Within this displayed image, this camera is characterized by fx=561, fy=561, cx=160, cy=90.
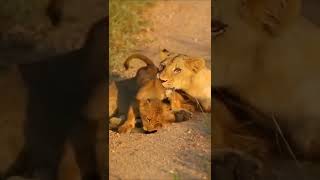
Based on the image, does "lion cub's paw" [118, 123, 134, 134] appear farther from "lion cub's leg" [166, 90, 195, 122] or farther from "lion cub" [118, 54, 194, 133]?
"lion cub's leg" [166, 90, 195, 122]

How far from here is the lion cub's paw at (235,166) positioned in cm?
79

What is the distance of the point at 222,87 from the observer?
0.74 metres

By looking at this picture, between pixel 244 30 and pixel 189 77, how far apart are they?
4.68ft

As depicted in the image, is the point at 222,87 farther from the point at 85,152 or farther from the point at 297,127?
the point at 85,152

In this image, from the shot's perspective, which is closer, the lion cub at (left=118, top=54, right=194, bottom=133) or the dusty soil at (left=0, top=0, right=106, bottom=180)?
the dusty soil at (left=0, top=0, right=106, bottom=180)

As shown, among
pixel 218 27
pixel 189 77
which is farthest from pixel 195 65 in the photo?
pixel 218 27

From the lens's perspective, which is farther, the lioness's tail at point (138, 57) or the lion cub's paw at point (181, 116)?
the lioness's tail at point (138, 57)

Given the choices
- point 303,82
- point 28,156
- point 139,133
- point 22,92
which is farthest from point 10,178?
point 139,133

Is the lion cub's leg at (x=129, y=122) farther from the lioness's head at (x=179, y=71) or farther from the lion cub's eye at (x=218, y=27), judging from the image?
the lion cub's eye at (x=218, y=27)

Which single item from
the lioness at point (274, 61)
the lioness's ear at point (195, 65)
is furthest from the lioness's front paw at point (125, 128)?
the lioness at point (274, 61)

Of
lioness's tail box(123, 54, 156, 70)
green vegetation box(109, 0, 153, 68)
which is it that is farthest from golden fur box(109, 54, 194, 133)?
green vegetation box(109, 0, 153, 68)

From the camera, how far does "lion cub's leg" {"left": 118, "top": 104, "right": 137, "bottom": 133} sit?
1.97 m

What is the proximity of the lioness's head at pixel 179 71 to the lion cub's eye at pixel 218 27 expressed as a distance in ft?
4.37

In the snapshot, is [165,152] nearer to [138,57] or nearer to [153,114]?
[153,114]
